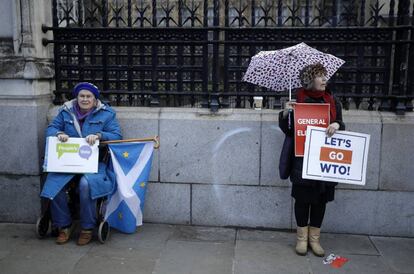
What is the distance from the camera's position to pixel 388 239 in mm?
5188

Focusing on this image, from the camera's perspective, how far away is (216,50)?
17.7 feet

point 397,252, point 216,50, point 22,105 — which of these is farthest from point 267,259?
point 22,105

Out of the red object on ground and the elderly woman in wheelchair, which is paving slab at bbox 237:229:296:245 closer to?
the red object on ground

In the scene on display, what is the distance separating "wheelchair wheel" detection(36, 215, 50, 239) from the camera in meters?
5.00

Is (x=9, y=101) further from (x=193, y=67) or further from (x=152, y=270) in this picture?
(x=152, y=270)

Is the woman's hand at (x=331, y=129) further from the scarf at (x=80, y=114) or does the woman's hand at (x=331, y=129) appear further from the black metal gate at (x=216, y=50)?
the scarf at (x=80, y=114)

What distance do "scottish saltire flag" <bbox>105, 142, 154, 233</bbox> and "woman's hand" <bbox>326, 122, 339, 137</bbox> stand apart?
6.22ft

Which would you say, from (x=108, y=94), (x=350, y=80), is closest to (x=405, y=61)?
(x=350, y=80)

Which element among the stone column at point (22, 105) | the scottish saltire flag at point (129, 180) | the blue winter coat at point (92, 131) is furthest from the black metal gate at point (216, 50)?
the scottish saltire flag at point (129, 180)

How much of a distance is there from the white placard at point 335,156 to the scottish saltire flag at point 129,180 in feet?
5.70

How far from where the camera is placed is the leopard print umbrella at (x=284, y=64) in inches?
175

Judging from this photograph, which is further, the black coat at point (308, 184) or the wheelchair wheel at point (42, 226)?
the wheelchair wheel at point (42, 226)

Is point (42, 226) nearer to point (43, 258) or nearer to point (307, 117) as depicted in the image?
point (43, 258)

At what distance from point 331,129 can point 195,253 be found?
1.86m
